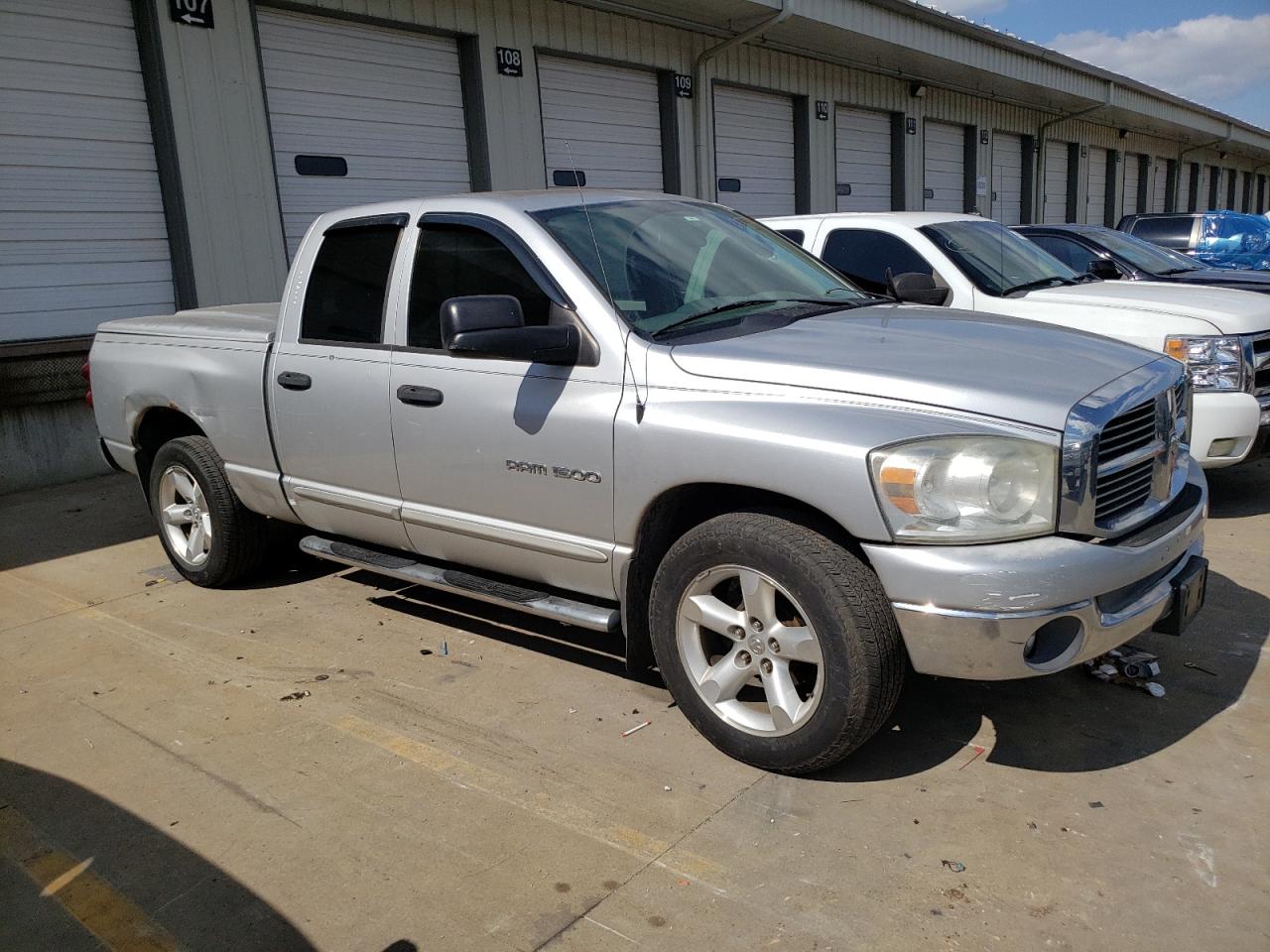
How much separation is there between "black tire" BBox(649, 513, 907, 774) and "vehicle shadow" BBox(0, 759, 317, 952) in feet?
4.89

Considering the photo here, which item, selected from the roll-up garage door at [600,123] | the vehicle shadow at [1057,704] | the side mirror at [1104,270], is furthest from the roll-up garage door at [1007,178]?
the vehicle shadow at [1057,704]

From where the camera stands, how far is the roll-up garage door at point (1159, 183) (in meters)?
32.3

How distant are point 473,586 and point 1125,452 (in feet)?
7.89

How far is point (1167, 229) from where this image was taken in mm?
15477

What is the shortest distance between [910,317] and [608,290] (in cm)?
118

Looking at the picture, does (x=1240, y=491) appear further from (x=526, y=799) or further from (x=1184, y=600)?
(x=526, y=799)

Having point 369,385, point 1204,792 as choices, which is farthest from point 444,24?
point 1204,792

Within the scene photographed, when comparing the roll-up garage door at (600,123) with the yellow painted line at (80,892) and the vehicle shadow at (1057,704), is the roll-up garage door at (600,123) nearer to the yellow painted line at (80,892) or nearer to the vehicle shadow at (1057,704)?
the vehicle shadow at (1057,704)

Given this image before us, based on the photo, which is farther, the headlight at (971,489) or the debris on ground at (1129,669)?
the debris on ground at (1129,669)

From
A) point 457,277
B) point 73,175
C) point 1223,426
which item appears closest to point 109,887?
point 457,277

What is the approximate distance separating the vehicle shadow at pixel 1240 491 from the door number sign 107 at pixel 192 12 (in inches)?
341

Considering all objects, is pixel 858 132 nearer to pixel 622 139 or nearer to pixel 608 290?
pixel 622 139

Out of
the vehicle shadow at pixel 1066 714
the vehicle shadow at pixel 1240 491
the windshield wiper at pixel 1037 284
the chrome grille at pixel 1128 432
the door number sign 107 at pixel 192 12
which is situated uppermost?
the door number sign 107 at pixel 192 12

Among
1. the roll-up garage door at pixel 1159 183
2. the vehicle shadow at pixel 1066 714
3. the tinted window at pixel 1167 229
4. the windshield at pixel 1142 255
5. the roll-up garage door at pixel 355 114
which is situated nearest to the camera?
the vehicle shadow at pixel 1066 714
